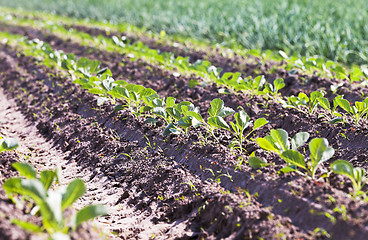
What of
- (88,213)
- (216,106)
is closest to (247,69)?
(216,106)

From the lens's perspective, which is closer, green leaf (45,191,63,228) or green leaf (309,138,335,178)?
green leaf (45,191,63,228)

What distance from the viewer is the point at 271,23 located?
937 cm

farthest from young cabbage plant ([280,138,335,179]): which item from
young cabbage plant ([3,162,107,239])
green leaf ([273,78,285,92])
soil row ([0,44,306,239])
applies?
green leaf ([273,78,285,92])

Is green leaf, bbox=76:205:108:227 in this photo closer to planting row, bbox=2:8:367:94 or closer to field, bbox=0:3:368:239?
field, bbox=0:3:368:239

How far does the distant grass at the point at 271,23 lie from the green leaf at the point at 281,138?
16.2 ft

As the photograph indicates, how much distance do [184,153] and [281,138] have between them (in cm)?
100

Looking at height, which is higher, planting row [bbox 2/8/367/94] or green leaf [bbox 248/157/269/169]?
green leaf [bbox 248/157/269/169]

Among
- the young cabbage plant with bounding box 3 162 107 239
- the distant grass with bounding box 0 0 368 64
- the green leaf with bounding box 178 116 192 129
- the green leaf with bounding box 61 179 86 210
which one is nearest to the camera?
the young cabbage plant with bounding box 3 162 107 239

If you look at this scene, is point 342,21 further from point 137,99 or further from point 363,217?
point 363,217

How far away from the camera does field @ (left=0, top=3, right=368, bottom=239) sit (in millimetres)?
2332

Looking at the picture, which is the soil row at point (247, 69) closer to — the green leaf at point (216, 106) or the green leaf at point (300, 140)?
the green leaf at point (216, 106)

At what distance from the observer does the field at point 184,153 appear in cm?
233

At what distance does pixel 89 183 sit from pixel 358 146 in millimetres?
2420

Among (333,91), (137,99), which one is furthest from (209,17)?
(137,99)
